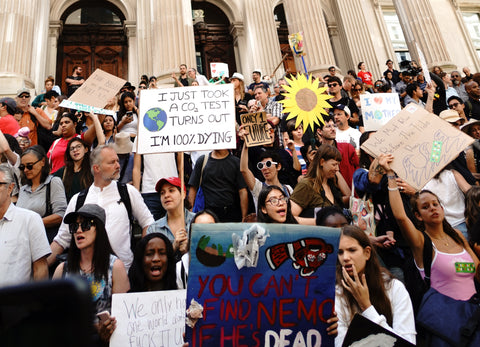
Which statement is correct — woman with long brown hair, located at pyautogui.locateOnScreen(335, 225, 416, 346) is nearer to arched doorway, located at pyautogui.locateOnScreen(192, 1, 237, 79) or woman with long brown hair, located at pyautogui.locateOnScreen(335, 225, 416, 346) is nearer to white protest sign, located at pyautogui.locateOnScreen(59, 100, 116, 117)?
white protest sign, located at pyautogui.locateOnScreen(59, 100, 116, 117)

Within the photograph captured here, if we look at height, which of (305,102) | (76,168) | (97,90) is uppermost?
(97,90)

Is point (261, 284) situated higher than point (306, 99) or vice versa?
point (306, 99)

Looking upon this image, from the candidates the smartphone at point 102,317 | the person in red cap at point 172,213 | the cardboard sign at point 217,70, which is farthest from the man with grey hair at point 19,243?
the cardboard sign at point 217,70

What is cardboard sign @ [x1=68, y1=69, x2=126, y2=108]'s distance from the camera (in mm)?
5555

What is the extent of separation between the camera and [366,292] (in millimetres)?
2504

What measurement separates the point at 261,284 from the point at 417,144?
2.66m

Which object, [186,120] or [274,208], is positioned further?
[186,120]

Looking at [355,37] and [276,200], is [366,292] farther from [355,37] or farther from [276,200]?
[355,37]

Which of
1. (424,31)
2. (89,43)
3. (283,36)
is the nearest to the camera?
(424,31)

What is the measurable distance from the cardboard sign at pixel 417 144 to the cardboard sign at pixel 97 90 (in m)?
3.84

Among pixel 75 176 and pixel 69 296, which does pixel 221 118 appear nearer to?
pixel 75 176

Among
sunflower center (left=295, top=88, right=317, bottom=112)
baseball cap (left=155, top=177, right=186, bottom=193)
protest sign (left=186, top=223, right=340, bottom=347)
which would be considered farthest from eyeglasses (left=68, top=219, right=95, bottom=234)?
sunflower center (left=295, top=88, right=317, bottom=112)

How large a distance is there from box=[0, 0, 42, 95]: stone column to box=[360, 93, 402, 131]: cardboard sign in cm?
848

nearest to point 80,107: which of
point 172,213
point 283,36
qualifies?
point 172,213
